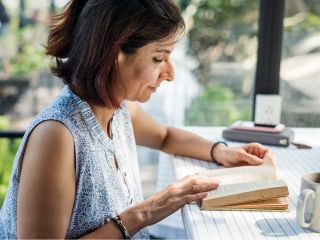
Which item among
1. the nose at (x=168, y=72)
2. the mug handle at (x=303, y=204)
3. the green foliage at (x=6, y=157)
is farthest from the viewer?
the green foliage at (x=6, y=157)

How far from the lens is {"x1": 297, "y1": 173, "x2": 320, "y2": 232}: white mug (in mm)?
896

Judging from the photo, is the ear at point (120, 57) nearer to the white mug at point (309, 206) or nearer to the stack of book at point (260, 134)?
the white mug at point (309, 206)

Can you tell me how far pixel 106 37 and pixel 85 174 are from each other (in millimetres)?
309

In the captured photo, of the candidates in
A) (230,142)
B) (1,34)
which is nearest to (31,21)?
(1,34)

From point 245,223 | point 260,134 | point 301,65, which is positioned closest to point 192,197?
point 245,223

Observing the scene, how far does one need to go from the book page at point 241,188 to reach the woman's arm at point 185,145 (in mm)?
251

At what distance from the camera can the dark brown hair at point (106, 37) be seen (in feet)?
3.63

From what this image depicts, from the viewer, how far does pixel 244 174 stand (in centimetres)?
118

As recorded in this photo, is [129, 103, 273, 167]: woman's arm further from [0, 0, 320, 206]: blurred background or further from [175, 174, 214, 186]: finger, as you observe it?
[0, 0, 320, 206]: blurred background

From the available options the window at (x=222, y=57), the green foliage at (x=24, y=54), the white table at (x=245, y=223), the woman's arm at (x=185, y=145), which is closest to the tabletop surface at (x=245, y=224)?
the white table at (x=245, y=223)

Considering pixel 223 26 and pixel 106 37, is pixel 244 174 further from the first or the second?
pixel 223 26

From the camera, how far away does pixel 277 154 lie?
1494 millimetres

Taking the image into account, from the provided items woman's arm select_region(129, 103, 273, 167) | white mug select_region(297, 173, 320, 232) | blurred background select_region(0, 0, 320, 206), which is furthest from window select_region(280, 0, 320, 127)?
white mug select_region(297, 173, 320, 232)

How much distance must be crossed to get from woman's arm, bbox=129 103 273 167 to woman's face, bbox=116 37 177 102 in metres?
0.27
